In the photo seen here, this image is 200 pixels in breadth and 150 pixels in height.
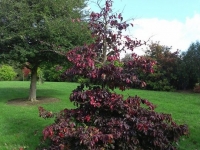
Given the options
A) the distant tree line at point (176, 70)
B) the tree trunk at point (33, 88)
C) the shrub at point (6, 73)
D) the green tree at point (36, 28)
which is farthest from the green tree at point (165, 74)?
the shrub at point (6, 73)

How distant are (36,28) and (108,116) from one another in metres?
5.89

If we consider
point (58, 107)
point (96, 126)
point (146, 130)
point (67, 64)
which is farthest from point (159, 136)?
point (67, 64)

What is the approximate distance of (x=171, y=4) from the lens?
10359 mm

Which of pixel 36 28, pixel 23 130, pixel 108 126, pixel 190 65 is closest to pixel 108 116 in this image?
pixel 108 126

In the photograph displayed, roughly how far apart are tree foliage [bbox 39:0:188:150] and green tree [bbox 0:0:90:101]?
487 cm

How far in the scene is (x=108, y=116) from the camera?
14.0 feet

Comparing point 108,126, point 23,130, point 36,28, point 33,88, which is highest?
point 36,28

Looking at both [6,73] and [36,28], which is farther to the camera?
[6,73]

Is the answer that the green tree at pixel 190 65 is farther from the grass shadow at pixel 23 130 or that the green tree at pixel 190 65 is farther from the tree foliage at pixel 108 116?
the tree foliage at pixel 108 116

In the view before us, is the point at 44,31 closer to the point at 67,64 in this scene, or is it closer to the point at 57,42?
the point at 57,42

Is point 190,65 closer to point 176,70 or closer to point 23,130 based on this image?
point 176,70

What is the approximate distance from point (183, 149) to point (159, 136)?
1.07 meters

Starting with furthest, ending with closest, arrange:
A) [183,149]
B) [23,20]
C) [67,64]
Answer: [67,64] → [23,20] → [183,149]

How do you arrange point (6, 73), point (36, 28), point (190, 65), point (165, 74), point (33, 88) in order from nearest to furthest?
point (36, 28), point (33, 88), point (190, 65), point (165, 74), point (6, 73)
